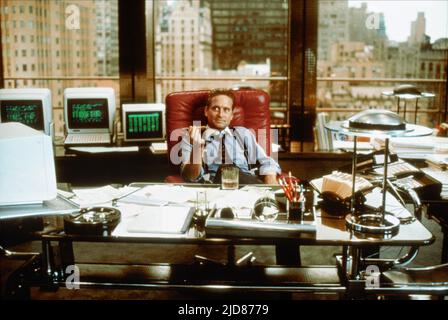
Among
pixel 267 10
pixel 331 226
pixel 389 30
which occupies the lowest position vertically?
pixel 331 226

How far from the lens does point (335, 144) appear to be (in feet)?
11.0

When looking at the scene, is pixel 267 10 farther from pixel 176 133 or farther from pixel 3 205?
pixel 3 205

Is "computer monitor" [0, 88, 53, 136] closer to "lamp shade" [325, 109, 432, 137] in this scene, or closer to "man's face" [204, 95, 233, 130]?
"man's face" [204, 95, 233, 130]

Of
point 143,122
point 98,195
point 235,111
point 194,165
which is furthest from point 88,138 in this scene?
point 98,195

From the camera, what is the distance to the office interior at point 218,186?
1.67 meters

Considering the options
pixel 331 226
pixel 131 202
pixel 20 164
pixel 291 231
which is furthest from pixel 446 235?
pixel 20 164

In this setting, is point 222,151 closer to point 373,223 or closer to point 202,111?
point 202,111

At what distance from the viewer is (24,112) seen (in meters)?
3.54

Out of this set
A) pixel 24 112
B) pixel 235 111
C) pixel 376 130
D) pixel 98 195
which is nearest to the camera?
pixel 376 130

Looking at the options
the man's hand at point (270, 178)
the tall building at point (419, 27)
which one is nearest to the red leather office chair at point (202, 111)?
the man's hand at point (270, 178)

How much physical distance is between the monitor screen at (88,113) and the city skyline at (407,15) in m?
2.53

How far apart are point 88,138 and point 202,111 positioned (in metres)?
1.08

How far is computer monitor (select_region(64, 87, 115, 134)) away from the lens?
3666 mm

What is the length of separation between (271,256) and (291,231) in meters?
1.63
